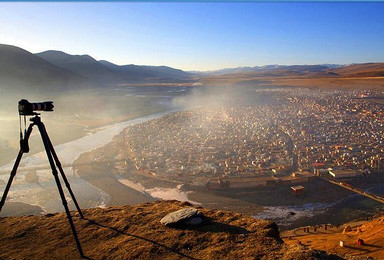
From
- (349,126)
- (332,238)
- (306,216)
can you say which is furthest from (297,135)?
(332,238)

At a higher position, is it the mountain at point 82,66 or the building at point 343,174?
the mountain at point 82,66

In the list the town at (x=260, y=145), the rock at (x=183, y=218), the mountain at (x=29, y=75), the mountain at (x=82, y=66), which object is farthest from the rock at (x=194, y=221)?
the mountain at (x=82, y=66)

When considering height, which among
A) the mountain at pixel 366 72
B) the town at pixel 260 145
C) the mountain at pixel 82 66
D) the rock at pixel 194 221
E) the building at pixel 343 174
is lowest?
the building at pixel 343 174

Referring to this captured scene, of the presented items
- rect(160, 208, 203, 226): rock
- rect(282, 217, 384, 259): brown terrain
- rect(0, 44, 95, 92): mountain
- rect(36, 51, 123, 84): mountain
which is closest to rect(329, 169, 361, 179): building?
rect(282, 217, 384, 259): brown terrain

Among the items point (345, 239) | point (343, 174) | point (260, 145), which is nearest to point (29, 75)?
point (260, 145)

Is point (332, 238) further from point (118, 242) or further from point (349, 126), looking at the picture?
point (349, 126)

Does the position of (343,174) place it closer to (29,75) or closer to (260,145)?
(260,145)

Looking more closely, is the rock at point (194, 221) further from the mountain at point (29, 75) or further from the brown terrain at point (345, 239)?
the mountain at point (29, 75)
